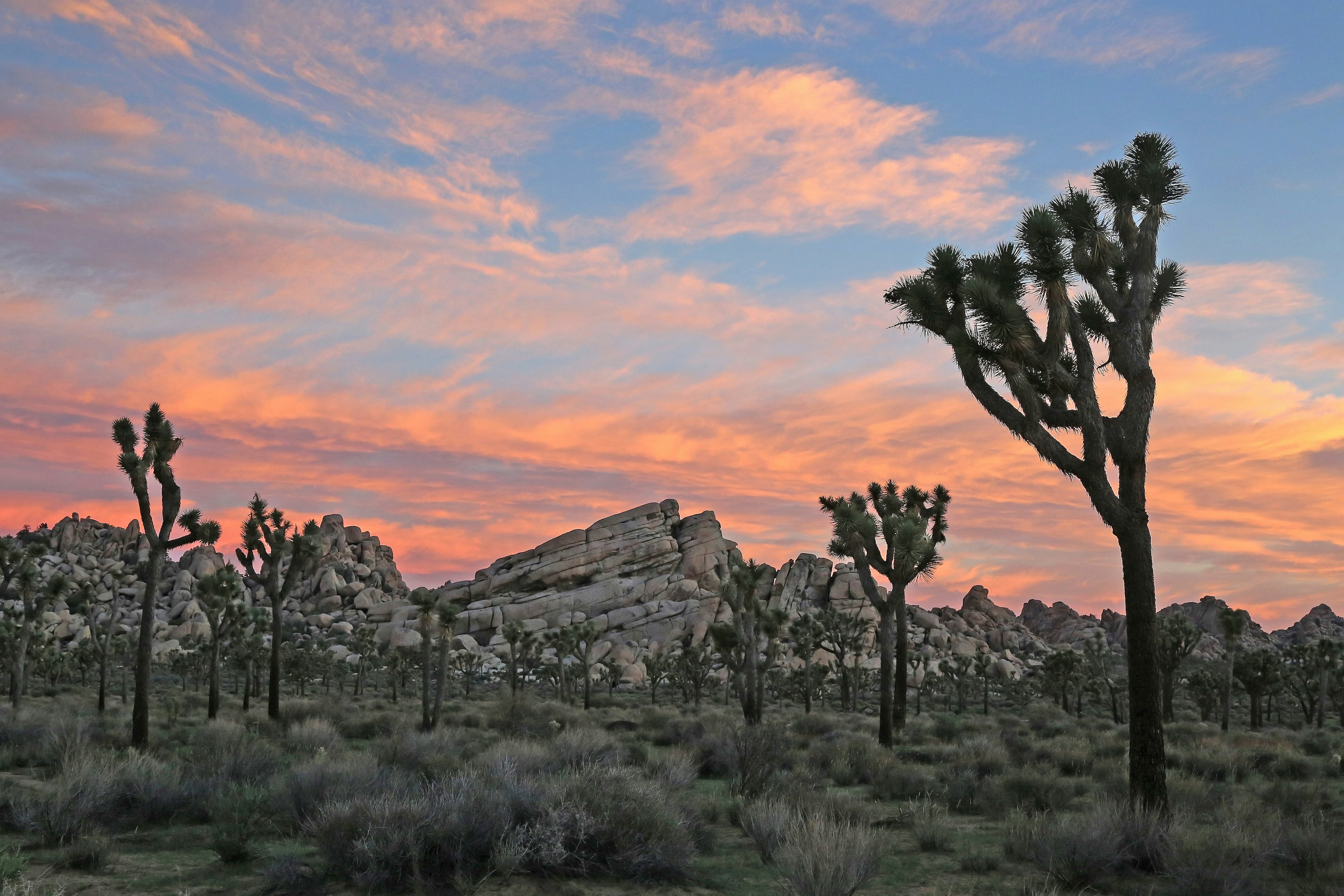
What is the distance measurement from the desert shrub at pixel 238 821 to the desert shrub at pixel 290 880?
1.55 metres

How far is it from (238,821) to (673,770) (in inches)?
237

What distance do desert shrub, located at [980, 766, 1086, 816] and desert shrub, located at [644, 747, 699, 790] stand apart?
4.70 metres

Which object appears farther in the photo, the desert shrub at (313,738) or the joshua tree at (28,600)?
the joshua tree at (28,600)

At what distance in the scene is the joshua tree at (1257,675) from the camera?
46.8m

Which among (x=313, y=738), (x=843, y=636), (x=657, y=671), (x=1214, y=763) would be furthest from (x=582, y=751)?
(x=657, y=671)

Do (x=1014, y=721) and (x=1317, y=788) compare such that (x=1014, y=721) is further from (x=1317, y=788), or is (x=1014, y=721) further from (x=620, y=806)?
(x=620, y=806)

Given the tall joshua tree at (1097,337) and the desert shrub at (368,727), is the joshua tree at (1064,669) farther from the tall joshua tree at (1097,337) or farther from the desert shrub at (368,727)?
the tall joshua tree at (1097,337)

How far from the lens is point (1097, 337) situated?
49.9ft

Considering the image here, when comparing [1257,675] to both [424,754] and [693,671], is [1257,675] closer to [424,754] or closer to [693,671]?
[693,671]

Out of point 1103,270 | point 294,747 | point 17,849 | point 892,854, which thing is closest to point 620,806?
point 892,854

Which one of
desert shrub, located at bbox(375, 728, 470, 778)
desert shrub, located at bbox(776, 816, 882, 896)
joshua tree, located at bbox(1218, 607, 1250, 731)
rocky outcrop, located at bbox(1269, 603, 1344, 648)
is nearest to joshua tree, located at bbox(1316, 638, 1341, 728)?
joshua tree, located at bbox(1218, 607, 1250, 731)

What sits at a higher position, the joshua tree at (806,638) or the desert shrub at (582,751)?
the desert shrub at (582,751)

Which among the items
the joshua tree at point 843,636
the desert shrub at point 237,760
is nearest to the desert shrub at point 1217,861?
the desert shrub at point 237,760

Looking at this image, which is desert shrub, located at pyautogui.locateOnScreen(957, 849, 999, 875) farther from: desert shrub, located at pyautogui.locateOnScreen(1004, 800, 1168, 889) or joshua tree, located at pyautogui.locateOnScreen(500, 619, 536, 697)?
joshua tree, located at pyautogui.locateOnScreen(500, 619, 536, 697)
